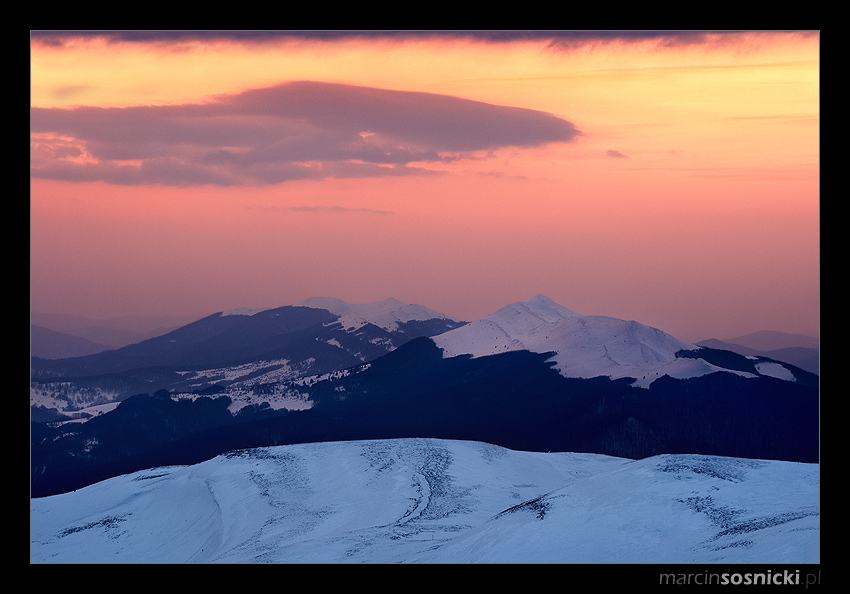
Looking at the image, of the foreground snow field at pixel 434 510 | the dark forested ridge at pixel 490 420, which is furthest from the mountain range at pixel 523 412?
the foreground snow field at pixel 434 510

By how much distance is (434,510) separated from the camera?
53969mm

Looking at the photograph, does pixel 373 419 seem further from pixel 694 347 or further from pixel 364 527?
pixel 364 527

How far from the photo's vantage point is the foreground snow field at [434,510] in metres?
36.1

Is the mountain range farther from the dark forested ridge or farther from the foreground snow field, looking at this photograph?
the foreground snow field

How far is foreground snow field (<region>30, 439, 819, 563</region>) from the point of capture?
1422 inches

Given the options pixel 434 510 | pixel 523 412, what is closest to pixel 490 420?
pixel 523 412

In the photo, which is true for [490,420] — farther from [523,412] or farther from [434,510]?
[434,510]

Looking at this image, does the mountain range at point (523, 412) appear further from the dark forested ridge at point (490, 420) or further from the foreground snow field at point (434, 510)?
the foreground snow field at point (434, 510)

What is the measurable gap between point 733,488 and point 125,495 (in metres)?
47.3

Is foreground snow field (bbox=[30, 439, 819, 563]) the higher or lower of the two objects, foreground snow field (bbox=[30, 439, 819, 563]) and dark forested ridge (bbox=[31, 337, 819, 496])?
the higher

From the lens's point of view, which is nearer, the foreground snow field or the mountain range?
the foreground snow field

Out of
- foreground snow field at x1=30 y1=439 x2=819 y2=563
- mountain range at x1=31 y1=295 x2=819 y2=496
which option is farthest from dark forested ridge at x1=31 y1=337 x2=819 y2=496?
foreground snow field at x1=30 y1=439 x2=819 y2=563

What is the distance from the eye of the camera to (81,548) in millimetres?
52719
